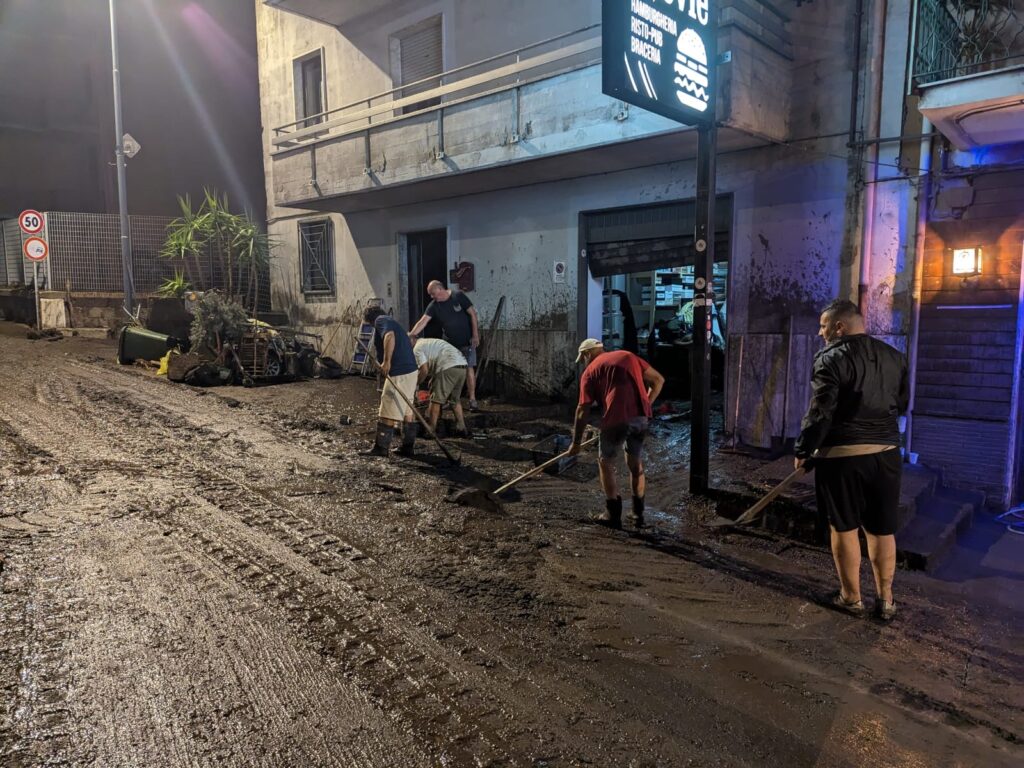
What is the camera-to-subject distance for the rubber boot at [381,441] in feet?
24.3

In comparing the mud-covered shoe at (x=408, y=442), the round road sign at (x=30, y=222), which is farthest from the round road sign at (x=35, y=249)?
the mud-covered shoe at (x=408, y=442)

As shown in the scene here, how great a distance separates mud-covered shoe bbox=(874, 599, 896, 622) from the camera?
13.4 feet

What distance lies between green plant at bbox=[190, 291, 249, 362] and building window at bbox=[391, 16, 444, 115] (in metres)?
4.74

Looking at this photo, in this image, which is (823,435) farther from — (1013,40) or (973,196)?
(1013,40)

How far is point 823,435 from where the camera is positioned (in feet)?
13.3

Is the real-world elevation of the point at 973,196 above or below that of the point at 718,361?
above

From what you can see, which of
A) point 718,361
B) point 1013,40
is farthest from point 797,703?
point 718,361

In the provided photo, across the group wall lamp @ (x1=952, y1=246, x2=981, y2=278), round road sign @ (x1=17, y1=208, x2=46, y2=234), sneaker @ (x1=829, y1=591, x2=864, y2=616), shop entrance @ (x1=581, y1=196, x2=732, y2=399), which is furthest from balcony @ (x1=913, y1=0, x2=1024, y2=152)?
round road sign @ (x1=17, y1=208, x2=46, y2=234)

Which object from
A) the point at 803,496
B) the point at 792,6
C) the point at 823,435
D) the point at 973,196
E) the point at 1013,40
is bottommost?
the point at 803,496

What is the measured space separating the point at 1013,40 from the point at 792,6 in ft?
7.28

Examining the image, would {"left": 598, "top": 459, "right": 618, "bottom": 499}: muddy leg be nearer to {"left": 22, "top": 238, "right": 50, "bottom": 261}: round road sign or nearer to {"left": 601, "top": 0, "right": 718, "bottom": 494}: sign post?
{"left": 601, "top": 0, "right": 718, "bottom": 494}: sign post

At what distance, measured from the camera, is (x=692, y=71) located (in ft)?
19.9

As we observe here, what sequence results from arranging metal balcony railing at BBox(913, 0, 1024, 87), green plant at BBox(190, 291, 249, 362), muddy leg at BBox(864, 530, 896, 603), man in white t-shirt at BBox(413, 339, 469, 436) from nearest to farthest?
1. muddy leg at BBox(864, 530, 896, 603)
2. metal balcony railing at BBox(913, 0, 1024, 87)
3. man in white t-shirt at BBox(413, 339, 469, 436)
4. green plant at BBox(190, 291, 249, 362)

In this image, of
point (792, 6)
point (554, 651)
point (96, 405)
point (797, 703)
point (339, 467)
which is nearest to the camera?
point (797, 703)
